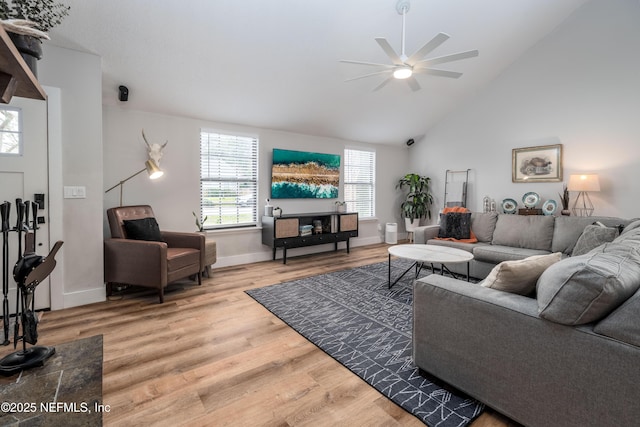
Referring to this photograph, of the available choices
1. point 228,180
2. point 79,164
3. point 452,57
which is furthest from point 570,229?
point 79,164

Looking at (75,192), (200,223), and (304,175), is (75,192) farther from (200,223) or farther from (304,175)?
(304,175)

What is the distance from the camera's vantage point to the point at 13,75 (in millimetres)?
1193

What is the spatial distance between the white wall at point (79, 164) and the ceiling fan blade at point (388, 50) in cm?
279

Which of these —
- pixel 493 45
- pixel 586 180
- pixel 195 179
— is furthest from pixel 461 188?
pixel 195 179

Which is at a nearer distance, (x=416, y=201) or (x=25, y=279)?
(x=25, y=279)

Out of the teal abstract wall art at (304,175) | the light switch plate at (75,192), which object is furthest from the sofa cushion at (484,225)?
the light switch plate at (75,192)

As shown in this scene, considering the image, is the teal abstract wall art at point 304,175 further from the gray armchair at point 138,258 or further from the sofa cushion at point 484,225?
the sofa cushion at point 484,225

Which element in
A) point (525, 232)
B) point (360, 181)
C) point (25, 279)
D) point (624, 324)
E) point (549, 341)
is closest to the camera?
point (624, 324)

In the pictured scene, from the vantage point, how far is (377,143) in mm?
6375

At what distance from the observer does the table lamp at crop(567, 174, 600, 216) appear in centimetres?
397

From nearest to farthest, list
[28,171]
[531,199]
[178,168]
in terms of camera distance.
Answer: [28,171] < [178,168] < [531,199]

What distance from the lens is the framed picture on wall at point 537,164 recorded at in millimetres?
4586

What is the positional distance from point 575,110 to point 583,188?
1.29 meters

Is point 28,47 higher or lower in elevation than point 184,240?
higher
